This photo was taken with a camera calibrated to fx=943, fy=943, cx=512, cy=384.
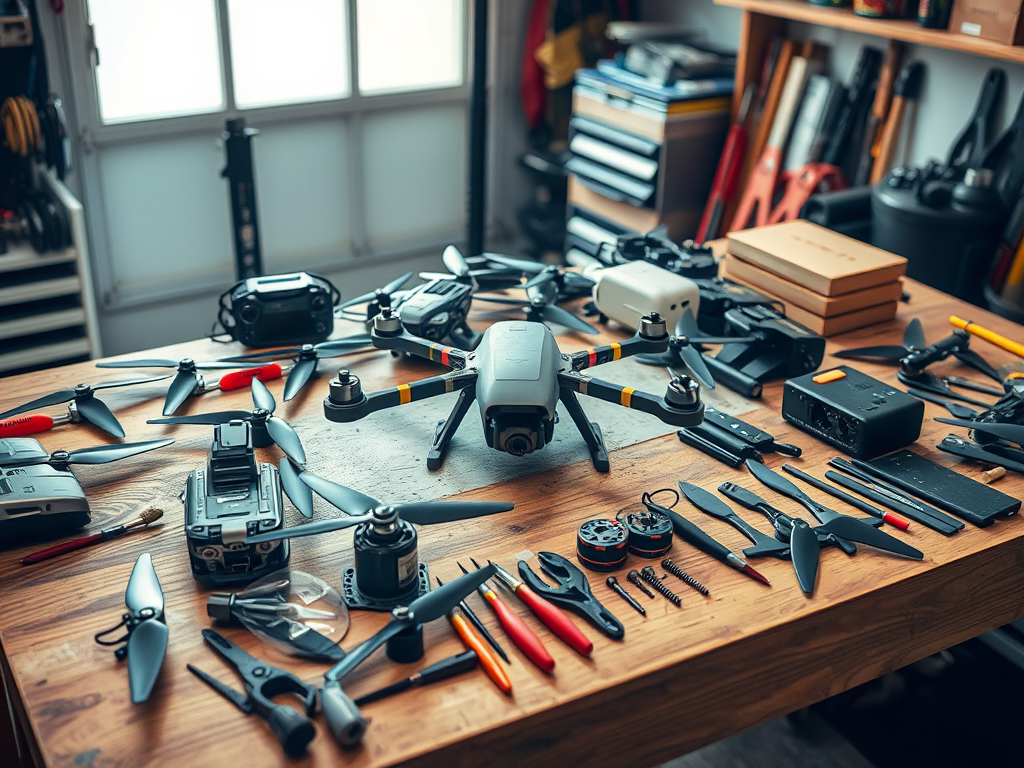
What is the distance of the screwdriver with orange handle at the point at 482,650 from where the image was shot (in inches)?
47.0

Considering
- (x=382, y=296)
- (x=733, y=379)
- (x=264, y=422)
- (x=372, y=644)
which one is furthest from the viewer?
(x=382, y=296)

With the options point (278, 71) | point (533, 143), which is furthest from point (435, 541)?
point (533, 143)

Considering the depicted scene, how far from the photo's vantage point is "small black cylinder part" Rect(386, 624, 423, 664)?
121cm

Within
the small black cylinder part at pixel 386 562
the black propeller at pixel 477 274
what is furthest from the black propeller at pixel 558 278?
the small black cylinder part at pixel 386 562

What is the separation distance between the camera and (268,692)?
116cm

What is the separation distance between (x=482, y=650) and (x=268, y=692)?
0.27m

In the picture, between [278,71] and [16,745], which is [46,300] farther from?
[16,745]

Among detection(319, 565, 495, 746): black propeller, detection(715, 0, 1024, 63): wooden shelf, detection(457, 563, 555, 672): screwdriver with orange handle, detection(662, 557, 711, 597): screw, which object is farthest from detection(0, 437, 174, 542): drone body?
detection(715, 0, 1024, 63): wooden shelf

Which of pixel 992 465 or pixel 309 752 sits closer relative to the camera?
pixel 309 752

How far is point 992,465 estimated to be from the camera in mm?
1694

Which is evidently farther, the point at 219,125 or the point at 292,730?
the point at 219,125

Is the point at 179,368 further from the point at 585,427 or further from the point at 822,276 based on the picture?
the point at 822,276

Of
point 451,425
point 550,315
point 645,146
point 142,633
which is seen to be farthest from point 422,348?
point 645,146

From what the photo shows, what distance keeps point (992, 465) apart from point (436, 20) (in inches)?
127
